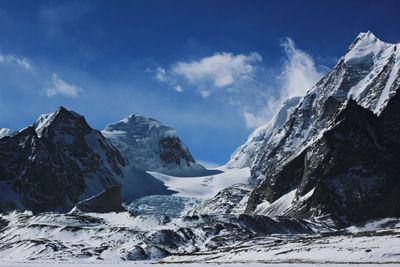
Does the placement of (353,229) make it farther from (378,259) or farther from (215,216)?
(378,259)

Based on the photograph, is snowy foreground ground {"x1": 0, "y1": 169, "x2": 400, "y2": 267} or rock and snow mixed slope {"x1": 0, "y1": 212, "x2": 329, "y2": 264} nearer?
snowy foreground ground {"x1": 0, "y1": 169, "x2": 400, "y2": 267}

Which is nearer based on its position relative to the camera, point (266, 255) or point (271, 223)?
point (266, 255)

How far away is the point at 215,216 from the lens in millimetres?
182000

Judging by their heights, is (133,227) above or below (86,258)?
above

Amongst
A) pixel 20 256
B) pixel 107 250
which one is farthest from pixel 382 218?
pixel 20 256

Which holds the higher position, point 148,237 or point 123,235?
point 123,235

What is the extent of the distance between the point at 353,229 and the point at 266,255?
95905mm

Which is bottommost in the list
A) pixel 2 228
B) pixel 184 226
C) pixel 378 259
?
pixel 378 259

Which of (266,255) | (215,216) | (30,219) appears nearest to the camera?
(266,255)

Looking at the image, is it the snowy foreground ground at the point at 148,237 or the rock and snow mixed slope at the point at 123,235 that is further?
the rock and snow mixed slope at the point at 123,235

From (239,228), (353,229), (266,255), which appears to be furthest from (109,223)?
(266,255)

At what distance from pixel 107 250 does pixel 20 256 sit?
20.3 metres

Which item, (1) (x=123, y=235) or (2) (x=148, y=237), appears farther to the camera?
(1) (x=123, y=235)

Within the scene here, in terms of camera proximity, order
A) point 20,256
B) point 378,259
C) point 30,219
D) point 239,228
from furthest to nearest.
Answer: point 30,219
point 239,228
point 20,256
point 378,259
